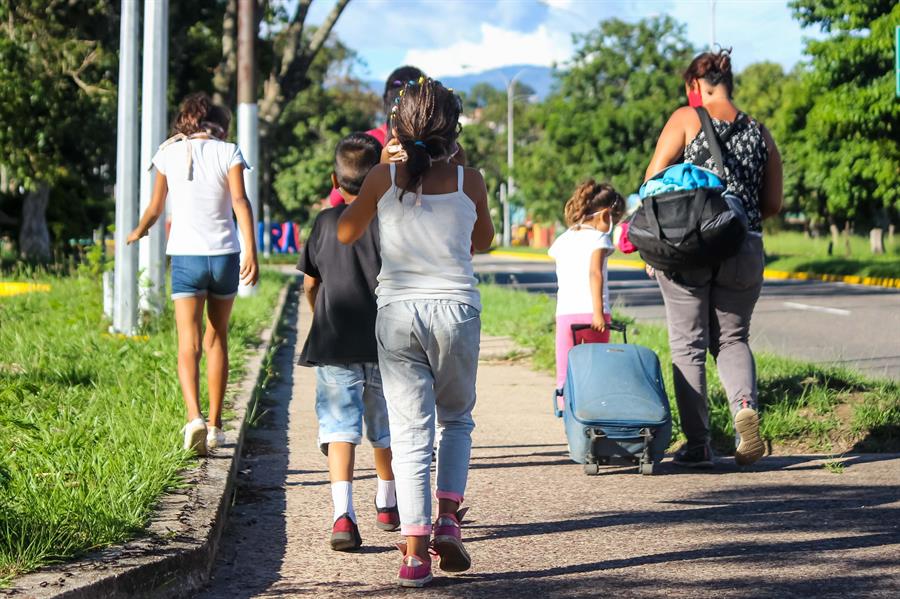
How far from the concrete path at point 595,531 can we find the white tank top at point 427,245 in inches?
37.6

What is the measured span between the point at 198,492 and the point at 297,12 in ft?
57.6

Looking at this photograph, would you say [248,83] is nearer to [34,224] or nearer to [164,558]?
[34,224]

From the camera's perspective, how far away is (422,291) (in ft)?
14.6

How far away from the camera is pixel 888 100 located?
28.3 meters

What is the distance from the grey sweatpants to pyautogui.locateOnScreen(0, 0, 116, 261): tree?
770 inches

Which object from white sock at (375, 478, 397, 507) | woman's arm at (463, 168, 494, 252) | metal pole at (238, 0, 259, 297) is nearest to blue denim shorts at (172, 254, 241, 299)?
white sock at (375, 478, 397, 507)

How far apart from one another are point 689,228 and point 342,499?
6.75 feet

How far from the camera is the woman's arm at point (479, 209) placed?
4565mm

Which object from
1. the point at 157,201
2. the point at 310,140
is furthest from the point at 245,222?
the point at 310,140

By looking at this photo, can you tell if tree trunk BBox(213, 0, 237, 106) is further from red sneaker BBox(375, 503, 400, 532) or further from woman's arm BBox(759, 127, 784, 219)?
red sneaker BBox(375, 503, 400, 532)

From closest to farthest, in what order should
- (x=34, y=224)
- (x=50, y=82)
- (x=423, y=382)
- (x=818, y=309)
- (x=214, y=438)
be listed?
(x=423, y=382) < (x=214, y=438) < (x=818, y=309) < (x=50, y=82) < (x=34, y=224)

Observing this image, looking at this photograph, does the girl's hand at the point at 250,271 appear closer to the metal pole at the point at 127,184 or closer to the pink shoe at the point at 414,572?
the pink shoe at the point at 414,572

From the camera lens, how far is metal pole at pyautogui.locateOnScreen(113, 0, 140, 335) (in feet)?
37.5

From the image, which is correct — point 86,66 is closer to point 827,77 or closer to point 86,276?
point 86,276
